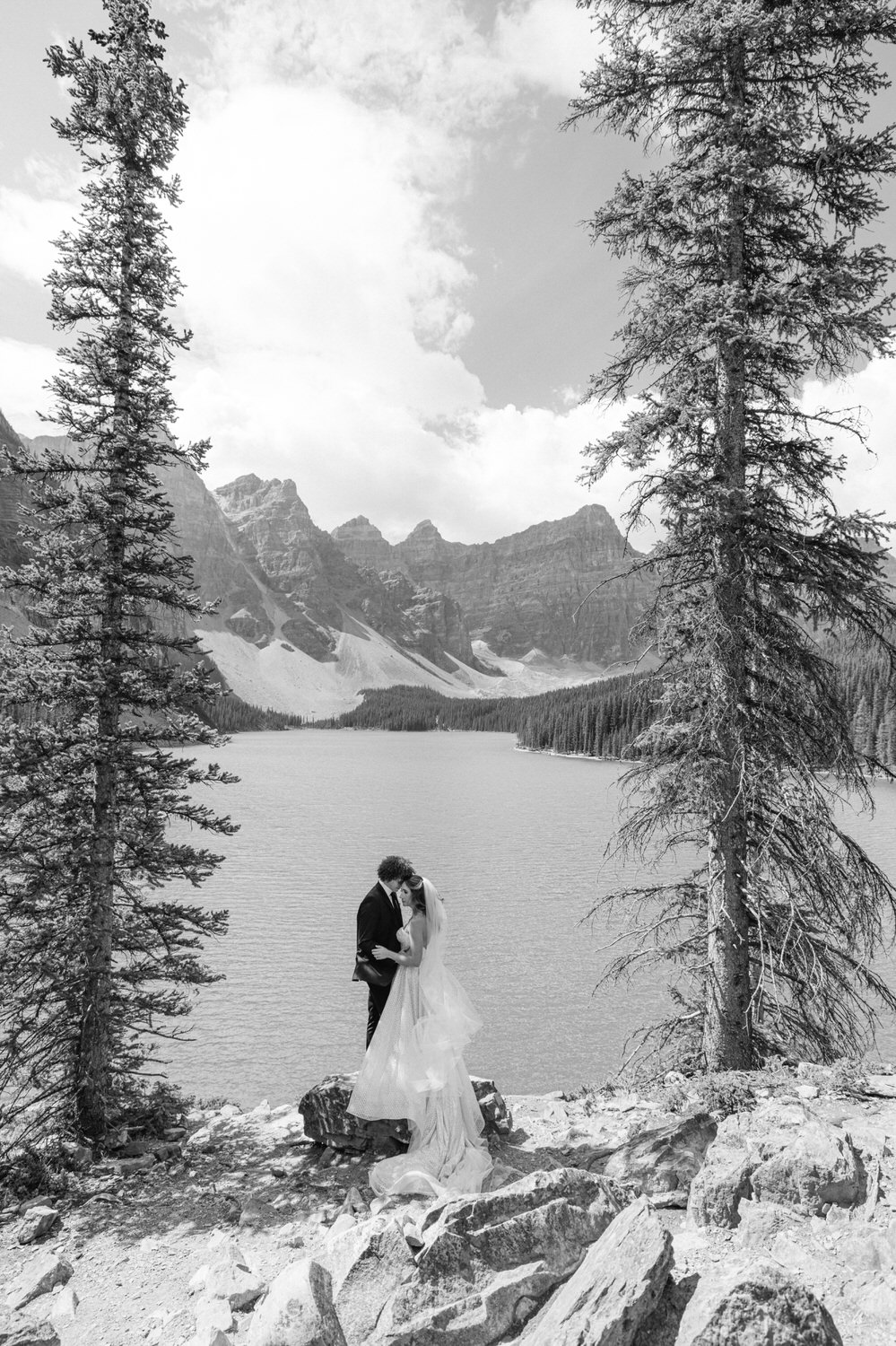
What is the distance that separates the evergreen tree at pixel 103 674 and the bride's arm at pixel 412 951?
11.4 ft

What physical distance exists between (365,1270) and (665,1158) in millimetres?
3018

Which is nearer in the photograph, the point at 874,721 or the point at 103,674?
the point at 103,674

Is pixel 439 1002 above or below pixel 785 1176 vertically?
above

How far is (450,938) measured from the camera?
24438 millimetres

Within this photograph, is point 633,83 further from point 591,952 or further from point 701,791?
point 591,952

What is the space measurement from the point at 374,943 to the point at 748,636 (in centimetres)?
640

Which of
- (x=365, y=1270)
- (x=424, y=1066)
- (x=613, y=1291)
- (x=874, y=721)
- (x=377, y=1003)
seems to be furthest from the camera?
(x=874, y=721)

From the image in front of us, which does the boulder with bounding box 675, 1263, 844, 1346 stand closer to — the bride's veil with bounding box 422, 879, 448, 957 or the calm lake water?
the bride's veil with bounding box 422, 879, 448, 957

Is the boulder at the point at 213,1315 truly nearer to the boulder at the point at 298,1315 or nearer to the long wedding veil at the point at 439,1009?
the boulder at the point at 298,1315

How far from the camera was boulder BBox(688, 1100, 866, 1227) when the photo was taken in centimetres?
544

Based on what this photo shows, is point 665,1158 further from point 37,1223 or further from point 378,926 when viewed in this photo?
point 37,1223

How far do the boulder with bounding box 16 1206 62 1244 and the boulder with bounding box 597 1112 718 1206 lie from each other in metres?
5.44

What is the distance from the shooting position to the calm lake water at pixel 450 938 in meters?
16.6

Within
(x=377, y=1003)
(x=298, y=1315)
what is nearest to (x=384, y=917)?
(x=377, y=1003)
